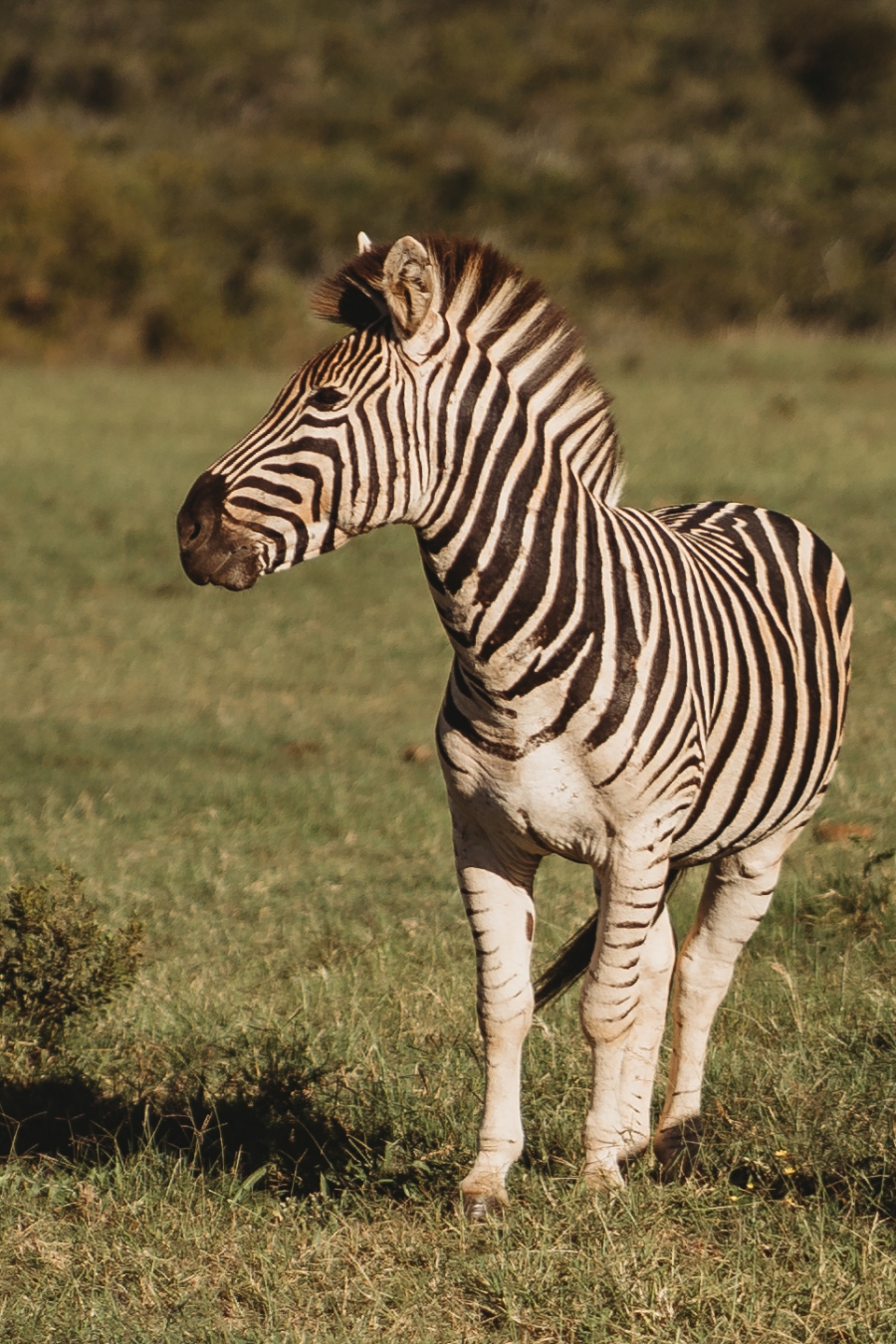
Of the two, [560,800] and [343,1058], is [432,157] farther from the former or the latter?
[560,800]

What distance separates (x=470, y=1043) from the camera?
184 inches

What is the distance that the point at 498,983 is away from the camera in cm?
377

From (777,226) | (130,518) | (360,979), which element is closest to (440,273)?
(360,979)

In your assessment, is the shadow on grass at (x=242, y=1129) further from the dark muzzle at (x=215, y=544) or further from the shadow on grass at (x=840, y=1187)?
the dark muzzle at (x=215, y=544)

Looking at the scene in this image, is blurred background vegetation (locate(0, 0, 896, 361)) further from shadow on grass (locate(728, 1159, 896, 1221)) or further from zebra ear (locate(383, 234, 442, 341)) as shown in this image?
shadow on grass (locate(728, 1159, 896, 1221))

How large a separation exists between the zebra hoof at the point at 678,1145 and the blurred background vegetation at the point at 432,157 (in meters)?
17.9

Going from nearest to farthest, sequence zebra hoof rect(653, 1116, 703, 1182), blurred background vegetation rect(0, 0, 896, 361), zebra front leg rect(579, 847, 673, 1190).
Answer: zebra front leg rect(579, 847, 673, 1190) → zebra hoof rect(653, 1116, 703, 1182) → blurred background vegetation rect(0, 0, 896, 361)

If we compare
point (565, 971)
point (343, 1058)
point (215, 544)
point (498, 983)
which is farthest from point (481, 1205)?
point (215, 544)

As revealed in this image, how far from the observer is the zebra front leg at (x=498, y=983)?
3.75m

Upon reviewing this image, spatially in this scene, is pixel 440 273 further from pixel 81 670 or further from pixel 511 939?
pixel 81 670

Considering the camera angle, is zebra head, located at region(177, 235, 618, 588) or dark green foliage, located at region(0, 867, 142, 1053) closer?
zebra head, located at region(177, 235, 618, 588)

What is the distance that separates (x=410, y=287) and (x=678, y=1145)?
2.23 m

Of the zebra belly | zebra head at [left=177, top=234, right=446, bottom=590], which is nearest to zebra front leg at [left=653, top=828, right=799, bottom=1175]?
the zebra belly

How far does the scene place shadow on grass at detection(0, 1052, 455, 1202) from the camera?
4.00m
